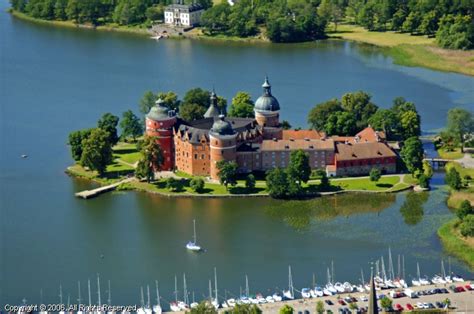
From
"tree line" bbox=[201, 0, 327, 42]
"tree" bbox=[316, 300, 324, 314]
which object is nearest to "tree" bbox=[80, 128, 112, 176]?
"tree" bbox=[316, 300, 324, 314]

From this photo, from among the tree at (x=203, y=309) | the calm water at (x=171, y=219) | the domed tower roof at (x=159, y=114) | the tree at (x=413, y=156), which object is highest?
the domed tower roof at (x=159, y=114)

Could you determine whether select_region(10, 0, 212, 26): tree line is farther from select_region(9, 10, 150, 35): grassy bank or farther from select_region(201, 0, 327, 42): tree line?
select_region(201, 0, 327, 42): tree line

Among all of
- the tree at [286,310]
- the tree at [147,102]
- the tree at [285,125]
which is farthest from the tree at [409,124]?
the tree at [286,310]

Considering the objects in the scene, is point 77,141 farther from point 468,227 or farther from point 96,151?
point 468,227

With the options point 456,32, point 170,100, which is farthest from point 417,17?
point 170,100

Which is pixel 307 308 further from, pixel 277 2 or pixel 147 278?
pixel 277 2

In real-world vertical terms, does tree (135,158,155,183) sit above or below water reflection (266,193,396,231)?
above

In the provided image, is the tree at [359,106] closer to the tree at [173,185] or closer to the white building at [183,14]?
the tree at [173,185]
